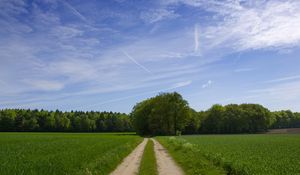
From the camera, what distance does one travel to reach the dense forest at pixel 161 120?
112938 mm

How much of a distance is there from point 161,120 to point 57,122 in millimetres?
69268

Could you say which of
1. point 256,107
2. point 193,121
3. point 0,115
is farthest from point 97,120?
point 256,107

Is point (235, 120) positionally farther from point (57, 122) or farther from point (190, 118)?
point (57, 122)

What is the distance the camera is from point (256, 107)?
474ft

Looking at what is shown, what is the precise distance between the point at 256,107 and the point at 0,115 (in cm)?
11558

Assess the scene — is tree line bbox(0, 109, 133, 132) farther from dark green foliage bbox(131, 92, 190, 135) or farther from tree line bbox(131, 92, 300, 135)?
dark green foliage bbox(131, 92, 190, 135)

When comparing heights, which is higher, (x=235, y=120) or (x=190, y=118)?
(x=235, y=120)

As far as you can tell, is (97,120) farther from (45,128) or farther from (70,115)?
(45,128)

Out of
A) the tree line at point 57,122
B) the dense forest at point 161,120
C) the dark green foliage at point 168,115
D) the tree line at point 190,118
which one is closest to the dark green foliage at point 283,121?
the dense forest at point 161,120

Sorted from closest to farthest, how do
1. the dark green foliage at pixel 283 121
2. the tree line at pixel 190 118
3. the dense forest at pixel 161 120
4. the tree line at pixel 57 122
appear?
the tree line at pixel 190 118 < the dense forest at pixel 161 120 < the tree line at pixel 57 122 < the dark green foliage at pixel 283 121

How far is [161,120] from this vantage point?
4459 inches

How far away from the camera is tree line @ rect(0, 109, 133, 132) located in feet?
494

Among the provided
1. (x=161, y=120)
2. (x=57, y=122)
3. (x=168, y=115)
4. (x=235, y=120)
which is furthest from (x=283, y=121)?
(x=57, y=122)

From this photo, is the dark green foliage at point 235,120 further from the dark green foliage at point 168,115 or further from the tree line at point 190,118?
the dark green foliage at point 168,115
